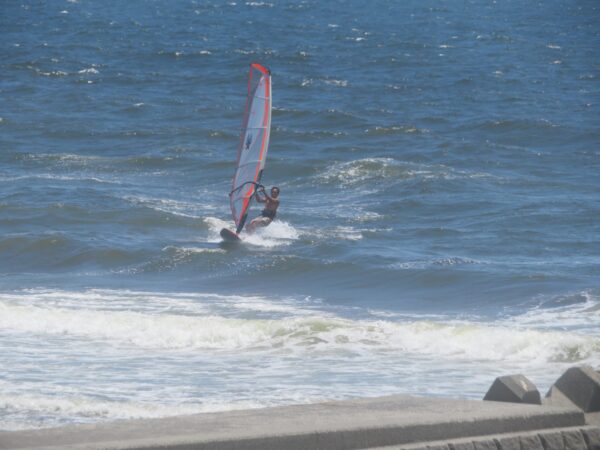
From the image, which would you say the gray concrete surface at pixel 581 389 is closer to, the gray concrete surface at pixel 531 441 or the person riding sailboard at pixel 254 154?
the gray concrete surface at pixel 531 441

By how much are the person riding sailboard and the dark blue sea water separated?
0.58m

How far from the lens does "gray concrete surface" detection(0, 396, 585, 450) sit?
563cm

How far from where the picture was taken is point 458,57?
169 ft

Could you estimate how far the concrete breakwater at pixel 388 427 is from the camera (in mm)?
5676

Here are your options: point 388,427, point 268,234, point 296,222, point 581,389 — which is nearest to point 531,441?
point 581,389

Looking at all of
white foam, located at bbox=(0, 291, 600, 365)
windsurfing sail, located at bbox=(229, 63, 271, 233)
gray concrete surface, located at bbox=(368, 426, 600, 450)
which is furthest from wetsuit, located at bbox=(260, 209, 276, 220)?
gray concrete surface, located at bbox=(368, 426, 600, 450)

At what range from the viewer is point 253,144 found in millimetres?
23438

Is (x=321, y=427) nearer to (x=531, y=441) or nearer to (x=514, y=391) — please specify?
(x=531, y=441)

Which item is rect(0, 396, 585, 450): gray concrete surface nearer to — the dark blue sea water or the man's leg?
the dark blue sea water

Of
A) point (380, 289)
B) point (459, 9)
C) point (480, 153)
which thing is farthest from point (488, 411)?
point (459, 9)

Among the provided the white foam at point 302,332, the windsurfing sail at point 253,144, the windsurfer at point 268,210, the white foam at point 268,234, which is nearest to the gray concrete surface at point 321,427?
the white foam at point 302,332

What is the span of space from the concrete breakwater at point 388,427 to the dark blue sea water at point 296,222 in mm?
3714

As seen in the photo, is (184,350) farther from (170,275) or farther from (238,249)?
(238,249)

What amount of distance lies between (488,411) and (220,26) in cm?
5838
